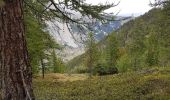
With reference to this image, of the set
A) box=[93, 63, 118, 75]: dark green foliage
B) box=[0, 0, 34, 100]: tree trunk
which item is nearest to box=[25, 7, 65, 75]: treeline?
box=[0, 0, 34, 100]: tree trunk

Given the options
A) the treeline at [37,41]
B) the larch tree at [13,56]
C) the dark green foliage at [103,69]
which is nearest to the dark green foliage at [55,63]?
the treeline at [37,41]

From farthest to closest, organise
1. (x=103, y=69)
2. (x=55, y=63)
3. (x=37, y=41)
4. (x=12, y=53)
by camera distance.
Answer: (x=55, y=63) < (x=103, y=69) < (x=37, y=41) < (x=12, y=53)

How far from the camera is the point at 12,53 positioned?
725 cm

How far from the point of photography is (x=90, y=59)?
6450cm

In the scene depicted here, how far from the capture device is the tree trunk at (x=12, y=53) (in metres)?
7.23

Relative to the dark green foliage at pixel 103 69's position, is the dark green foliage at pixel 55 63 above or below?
above

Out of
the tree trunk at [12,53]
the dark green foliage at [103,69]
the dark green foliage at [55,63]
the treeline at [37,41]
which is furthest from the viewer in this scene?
the dark green foliage at [103,69]

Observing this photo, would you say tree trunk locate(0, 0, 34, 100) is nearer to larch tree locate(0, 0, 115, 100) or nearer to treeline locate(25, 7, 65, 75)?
larch tree locate(0, 0, 115, 100)

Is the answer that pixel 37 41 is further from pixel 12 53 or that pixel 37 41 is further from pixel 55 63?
pixel 55 63

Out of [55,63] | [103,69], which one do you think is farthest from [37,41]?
[55,63]

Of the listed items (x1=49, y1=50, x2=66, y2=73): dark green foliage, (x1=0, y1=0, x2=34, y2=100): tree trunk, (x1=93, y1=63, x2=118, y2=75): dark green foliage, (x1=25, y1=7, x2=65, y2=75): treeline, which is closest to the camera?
(x1=0, y1=0, x2=34, y2=100): tree trunk

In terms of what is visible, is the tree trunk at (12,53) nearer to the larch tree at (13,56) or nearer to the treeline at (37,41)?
the larch tree at (13,56)

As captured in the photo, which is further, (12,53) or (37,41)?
(37,41)

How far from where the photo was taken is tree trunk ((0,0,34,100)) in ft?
23.7
